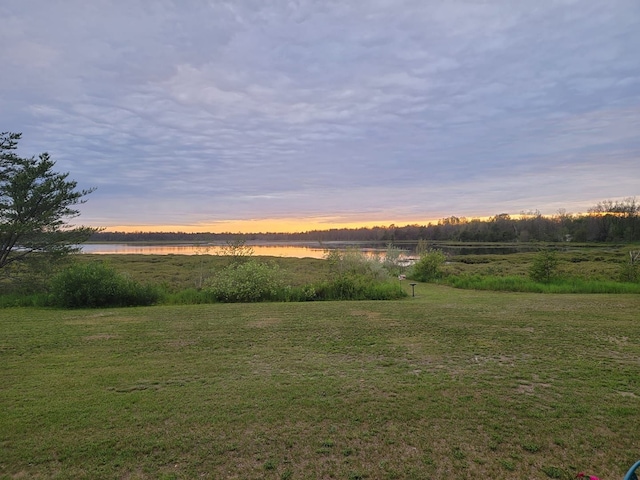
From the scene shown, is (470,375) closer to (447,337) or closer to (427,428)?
(427,428)

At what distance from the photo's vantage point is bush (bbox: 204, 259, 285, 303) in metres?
10.8

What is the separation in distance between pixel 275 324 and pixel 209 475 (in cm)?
442

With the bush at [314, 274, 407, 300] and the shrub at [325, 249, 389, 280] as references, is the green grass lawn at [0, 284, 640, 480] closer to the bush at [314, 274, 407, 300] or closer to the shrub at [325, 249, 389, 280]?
the bush at [314, 274, 407, 300]

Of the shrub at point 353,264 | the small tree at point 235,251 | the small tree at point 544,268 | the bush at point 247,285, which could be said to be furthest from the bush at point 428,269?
the bush at point 247,285

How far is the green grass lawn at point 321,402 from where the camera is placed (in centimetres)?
244

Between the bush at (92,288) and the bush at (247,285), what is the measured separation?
2312mm

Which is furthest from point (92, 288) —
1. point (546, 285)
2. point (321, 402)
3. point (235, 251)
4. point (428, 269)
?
point (428, 269)

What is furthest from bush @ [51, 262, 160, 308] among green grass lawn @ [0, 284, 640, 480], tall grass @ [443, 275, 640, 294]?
tall grass @ [443, 275, 640, 294]

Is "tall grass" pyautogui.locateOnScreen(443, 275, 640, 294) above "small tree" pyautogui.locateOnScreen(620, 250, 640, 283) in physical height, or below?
below

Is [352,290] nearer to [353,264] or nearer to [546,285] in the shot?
[353,264]

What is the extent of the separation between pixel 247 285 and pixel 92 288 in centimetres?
410

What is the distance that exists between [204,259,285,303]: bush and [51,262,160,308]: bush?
7.59 feet

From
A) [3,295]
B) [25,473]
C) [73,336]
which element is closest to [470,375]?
[25,473]

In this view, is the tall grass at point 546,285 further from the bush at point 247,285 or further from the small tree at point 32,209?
the small tree at point 32,209
